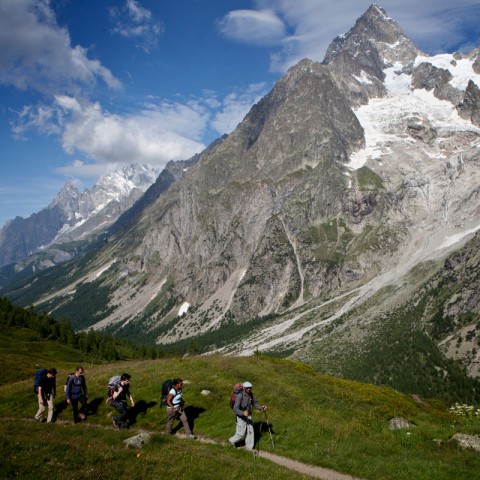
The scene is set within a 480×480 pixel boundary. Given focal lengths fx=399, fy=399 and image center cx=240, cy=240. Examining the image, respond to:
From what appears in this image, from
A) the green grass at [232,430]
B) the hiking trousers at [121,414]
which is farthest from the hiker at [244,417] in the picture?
the hiking trousers at [121,414]

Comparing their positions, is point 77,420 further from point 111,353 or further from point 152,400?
point 111,353

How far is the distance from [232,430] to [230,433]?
0.29 metres

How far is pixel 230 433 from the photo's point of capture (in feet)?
82.6

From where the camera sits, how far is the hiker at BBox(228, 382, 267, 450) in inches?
900

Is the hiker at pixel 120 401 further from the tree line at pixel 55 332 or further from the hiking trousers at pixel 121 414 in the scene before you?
the tree line at pixel 55 332

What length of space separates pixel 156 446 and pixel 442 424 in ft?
67.5

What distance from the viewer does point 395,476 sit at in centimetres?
1861

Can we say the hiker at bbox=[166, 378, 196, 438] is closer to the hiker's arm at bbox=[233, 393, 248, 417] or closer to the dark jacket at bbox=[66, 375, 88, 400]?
the hiker's arm at bbox=[233, 393, 248, 417]

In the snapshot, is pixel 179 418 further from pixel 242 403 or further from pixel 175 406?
pixel 242 403

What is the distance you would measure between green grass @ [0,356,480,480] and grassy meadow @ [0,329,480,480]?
6 centimetres

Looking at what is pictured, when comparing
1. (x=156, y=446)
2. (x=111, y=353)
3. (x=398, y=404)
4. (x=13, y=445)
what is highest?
(x=13, y=445)

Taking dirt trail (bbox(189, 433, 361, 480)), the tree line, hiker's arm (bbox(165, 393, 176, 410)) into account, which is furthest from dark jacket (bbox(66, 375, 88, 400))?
the tree line

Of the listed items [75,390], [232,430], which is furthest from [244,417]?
[75,390]

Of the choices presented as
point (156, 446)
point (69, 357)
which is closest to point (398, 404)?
point (156, 446)
